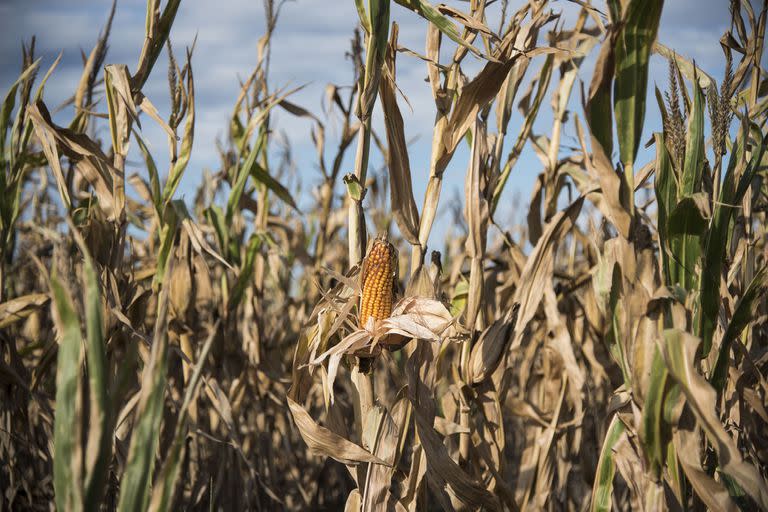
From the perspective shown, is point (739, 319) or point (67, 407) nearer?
point (67, 407)

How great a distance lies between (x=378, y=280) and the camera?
74.0 inches

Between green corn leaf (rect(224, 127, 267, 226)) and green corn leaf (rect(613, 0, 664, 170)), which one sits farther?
green corn leaf (rect(224, 127, 267, 226))

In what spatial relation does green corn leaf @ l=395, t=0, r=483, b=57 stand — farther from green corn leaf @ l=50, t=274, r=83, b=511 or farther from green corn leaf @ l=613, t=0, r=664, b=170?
green corn leaf @ l=50, t=274, r=83, b=511

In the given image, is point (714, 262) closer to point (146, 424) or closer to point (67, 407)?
point (146, 424)

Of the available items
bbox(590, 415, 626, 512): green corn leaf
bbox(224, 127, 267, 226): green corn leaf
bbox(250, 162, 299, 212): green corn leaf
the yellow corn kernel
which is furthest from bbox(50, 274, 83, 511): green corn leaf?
bbox(250, 162, 299, 212): green corn leaf

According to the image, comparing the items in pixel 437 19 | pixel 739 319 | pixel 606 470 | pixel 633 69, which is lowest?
pixel 606 470

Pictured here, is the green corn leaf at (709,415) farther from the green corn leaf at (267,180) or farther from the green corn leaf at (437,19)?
the green corn leaf at (267,180)

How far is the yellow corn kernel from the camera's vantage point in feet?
6.16

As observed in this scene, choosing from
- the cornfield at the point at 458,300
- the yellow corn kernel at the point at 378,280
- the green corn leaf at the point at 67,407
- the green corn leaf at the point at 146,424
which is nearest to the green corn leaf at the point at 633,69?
the cornfield at the point at 458,300

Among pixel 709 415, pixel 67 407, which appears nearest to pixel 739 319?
pixel 709 415

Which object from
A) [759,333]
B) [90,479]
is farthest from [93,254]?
[759,333]

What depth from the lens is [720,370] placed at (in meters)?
1.98

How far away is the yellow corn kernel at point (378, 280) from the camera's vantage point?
6.16ft

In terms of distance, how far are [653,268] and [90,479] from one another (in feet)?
4.94
